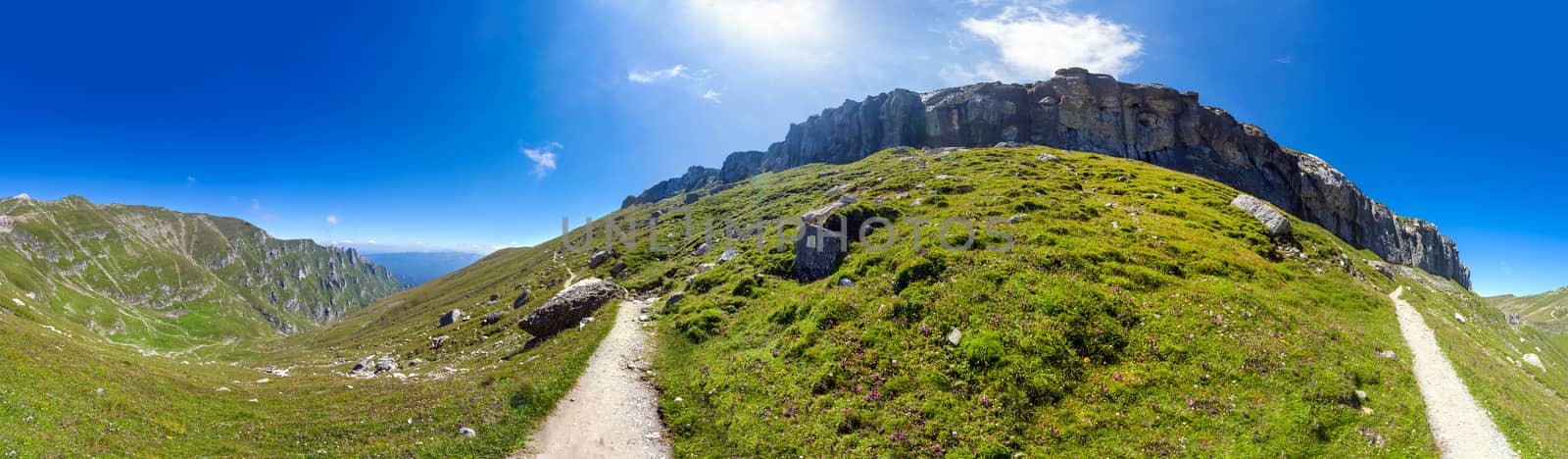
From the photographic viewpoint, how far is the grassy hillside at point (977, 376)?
1599cm

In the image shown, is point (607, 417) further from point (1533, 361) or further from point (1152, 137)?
point (1152, 137)

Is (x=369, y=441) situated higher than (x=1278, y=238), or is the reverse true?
(x=1278, y=238)

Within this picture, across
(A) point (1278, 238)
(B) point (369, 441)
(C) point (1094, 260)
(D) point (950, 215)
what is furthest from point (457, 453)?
(A) point (1278, 238)

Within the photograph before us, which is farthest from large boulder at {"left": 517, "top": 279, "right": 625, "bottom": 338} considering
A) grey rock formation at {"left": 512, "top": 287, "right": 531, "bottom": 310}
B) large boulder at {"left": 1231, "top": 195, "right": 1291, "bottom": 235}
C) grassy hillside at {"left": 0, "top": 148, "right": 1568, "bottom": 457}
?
large boulder at {"left": 1231, "top": 195, "right": 1291, "bottom": 235}

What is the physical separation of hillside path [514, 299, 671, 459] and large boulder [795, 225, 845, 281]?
14268mm

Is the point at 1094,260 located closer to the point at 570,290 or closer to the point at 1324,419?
the point at 1324,419

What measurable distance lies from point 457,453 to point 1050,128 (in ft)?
487

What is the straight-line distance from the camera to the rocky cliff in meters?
105

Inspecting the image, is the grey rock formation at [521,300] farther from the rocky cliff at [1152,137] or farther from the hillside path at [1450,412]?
Answer: the rocky cliff at [1152,137]

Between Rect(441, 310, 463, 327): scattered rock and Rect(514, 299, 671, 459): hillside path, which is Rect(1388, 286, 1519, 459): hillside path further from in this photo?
Rect(441, 310, 463, 327): scattered rock

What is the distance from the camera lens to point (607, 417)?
21.5 m

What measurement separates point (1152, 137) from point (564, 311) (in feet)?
468

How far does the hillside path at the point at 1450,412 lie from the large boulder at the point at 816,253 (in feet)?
86.9

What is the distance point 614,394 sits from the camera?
937 inches
